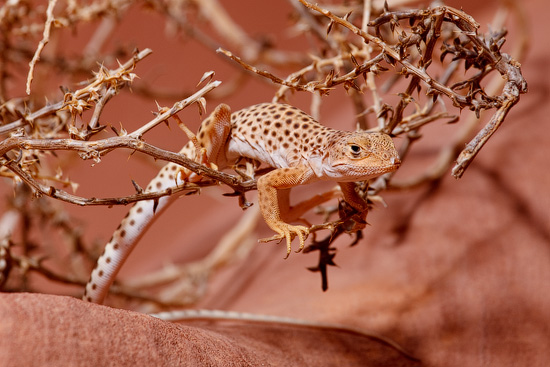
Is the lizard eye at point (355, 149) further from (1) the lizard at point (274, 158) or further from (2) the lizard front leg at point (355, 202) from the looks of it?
(2) the lizard front leg at point (355, 202)

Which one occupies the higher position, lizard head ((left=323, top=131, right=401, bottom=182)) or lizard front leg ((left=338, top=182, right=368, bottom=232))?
lizard head ((left=323, top=131, right=401, bottom=182))

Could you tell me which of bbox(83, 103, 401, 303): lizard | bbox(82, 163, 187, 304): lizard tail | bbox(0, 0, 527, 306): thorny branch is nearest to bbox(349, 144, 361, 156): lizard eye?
bbox(83, 103, 401, 303): lizard

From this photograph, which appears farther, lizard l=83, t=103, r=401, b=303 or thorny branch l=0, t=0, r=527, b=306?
lizard l=83, t=103, r=401, b=303

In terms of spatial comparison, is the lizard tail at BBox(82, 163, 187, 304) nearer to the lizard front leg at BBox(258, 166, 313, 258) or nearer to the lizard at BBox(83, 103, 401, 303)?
the lizard at BBox(83, 103, 401, 303)

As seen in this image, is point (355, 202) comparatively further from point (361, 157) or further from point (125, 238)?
point (125, 238)

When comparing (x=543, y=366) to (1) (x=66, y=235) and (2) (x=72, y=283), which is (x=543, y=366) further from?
(1) (x=66, y=235)

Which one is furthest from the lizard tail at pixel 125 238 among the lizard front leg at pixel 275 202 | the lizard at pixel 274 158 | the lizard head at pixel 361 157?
the lizard head at pixel 361 157

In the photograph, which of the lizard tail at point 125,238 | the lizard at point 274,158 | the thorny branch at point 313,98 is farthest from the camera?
the lizard tail at point 125,238

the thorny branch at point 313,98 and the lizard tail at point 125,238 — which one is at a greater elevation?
the thorny branch at point 313,98

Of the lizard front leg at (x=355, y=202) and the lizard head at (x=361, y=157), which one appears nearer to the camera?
the lizard head at (x=361, y=157)
